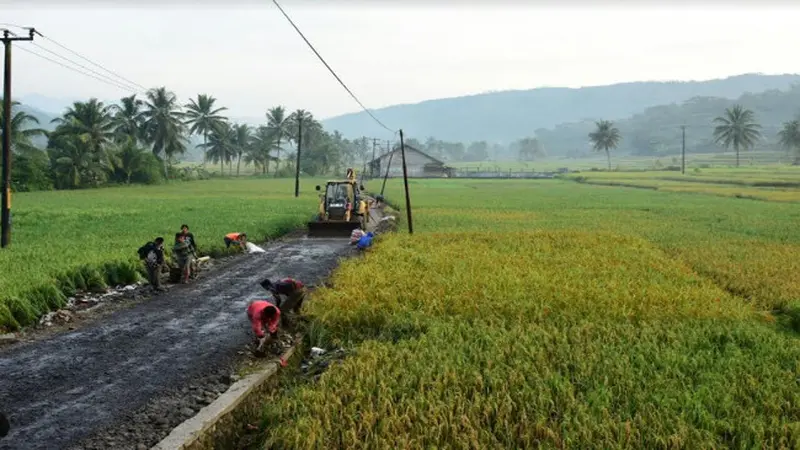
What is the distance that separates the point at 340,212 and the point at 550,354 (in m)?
19.0

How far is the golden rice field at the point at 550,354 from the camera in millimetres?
5863

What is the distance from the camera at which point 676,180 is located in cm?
7506

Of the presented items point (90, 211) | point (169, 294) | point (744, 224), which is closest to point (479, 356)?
point (169, 294)

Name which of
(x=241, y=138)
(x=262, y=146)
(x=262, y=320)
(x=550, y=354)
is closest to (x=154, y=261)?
(x=262, y=320)

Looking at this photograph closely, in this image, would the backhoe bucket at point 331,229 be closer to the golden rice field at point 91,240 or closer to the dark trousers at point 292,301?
the golden rice field at point 91,240

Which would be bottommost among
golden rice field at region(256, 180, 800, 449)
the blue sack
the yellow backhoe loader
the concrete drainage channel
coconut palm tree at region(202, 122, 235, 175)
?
the concrete drainage channel

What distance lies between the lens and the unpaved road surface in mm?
6785

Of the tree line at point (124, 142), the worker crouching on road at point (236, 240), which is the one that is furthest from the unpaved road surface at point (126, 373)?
the tree line at point (124, 142)

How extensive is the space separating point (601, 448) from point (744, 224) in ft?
81.6

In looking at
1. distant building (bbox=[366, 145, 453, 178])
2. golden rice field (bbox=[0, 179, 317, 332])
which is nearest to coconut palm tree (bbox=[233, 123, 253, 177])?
distant building (bbox=[366, 145, 453, 178])

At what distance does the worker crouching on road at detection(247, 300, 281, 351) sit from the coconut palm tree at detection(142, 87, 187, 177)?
215ft

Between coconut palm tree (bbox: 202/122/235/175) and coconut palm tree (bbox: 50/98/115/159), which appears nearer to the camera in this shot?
coconut palm tree (bbox: 50/98/115/159)

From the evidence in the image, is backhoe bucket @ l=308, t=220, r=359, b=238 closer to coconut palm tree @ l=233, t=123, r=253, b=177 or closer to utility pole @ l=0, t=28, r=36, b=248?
utility pole @ l=0, t=28, r=36, b=248

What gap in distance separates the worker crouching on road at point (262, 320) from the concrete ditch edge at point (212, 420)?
98 centimetres
